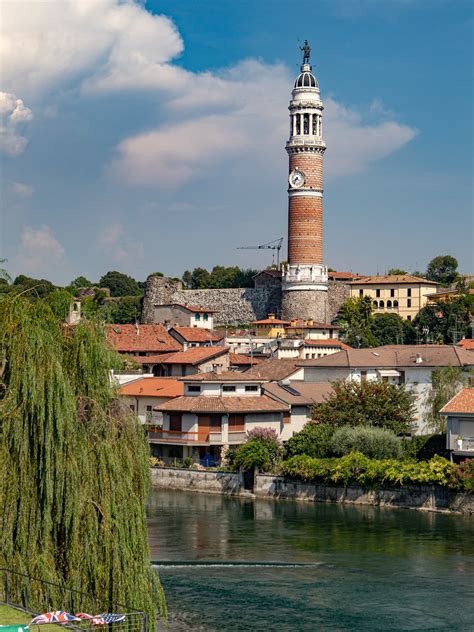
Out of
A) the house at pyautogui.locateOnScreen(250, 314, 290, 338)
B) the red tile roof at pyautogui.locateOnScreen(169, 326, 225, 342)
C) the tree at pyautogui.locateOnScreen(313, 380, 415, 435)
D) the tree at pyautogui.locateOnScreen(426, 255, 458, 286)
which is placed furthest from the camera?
the tree at pyautogui.locateOnScreen(426, 255, 458, 286)

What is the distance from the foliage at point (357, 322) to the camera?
9712 centimetres

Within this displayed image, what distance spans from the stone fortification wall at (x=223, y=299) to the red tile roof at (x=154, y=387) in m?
53.2

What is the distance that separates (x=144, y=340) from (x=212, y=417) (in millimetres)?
23065

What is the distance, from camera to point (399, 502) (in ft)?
139

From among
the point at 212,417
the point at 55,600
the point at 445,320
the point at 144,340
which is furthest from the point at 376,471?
the point at 445,320

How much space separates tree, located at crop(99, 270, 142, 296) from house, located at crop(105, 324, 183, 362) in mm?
87723

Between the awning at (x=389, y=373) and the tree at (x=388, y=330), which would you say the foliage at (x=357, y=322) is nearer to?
the tree at (x=388, y=330)

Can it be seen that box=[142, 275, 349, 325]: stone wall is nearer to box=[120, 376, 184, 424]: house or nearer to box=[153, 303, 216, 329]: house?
box=[153, 303, 216, 329]: house

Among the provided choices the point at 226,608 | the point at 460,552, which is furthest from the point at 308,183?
the point at 226,608

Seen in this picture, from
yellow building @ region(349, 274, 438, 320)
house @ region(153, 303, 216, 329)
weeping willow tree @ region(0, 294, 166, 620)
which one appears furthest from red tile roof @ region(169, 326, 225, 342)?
weeping willow tree @ region(0, 294, 166, 620)

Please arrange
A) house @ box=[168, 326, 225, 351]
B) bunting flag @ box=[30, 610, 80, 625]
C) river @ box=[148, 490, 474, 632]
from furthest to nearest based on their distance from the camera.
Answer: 1. house @ box=[168, 326, 225, 351]
2. river @ box=[148, 490, 474, 632]
3. bunting flag @ box=[30, 610, 80, 625]

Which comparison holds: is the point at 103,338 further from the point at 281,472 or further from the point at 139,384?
the point at 139,384

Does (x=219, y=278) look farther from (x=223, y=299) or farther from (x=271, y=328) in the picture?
(x=271, y=328)

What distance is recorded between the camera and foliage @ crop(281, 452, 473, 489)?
136 feet
